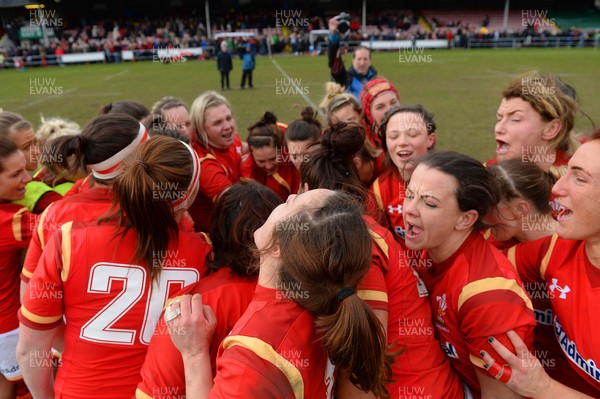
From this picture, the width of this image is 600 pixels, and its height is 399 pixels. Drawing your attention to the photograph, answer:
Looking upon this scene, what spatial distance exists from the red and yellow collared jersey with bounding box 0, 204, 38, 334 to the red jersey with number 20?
86 centimetres

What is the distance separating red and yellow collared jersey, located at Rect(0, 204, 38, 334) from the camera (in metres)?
2.67

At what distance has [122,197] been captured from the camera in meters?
1.95

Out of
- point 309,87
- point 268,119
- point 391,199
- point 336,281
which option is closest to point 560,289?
point 336,281

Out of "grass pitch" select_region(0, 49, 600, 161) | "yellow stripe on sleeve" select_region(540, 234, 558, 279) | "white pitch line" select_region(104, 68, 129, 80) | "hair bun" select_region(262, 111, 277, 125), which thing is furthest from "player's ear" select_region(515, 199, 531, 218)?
"white pitch line" select_region(104, 68, 129, 80)

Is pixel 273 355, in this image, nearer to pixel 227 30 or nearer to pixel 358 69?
pixel 358 69

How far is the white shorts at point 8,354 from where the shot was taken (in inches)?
117

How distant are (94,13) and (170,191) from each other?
A: 50672 mm

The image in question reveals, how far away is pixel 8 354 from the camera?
3012 millimetres

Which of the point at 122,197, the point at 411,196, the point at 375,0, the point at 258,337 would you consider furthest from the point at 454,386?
the point at 375,0

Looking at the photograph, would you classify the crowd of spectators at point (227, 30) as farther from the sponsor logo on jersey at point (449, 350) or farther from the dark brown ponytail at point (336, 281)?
the dark brown ponytail at point (336, 281)

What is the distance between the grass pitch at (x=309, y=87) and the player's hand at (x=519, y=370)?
280 inches

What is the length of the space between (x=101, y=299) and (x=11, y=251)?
4.00 ft

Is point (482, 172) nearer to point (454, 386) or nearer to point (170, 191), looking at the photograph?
point (454, 386)

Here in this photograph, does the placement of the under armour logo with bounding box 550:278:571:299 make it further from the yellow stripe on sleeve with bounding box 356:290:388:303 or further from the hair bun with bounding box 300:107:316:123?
the hair bun with bounding box 300:107:316:123
